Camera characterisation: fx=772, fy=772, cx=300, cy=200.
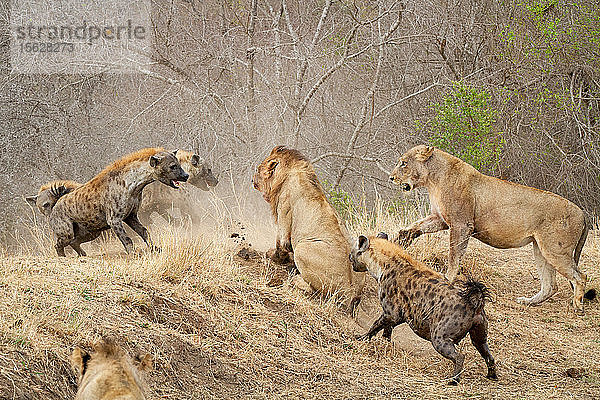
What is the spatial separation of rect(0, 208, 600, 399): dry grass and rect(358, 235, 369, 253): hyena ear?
34.9 inches

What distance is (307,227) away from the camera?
8844 mm

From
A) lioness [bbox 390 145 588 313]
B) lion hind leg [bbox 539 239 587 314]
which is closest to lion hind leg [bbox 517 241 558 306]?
lioness [bbox 390 145 588 313]

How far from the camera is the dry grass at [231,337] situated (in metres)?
6.10

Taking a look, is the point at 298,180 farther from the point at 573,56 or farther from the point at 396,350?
the point at 573,56

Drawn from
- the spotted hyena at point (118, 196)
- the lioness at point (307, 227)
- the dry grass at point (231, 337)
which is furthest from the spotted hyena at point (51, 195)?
the lioness at point (307, 227)

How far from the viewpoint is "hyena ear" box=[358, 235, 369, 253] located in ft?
25.6

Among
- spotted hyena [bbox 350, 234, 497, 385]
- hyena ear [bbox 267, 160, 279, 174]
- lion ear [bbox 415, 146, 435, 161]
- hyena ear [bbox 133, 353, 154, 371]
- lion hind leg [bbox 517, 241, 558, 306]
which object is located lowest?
lion hind leg [bbox 517, 241, 558, 306]

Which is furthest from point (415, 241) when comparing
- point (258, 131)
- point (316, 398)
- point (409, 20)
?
point (409, 20)

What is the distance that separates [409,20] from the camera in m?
17.4

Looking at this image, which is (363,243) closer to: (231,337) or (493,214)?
(231,337)

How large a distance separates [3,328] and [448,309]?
370 centimetres

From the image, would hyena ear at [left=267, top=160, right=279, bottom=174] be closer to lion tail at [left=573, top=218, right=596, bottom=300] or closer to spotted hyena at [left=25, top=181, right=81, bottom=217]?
spotted hyena at [left=25, top=181, right=81, bottom=217]

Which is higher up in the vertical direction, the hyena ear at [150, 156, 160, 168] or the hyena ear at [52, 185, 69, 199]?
the hyena ear at [150, 156, 160, 168]

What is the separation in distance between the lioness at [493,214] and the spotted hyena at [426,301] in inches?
80.6
